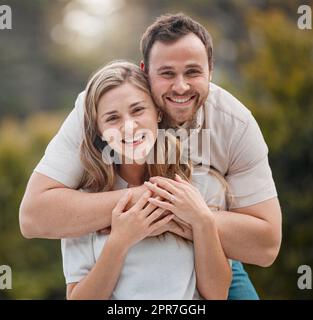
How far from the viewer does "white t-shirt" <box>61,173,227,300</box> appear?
1.59 m

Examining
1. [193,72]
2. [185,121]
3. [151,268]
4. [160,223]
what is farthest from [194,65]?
[151,268]

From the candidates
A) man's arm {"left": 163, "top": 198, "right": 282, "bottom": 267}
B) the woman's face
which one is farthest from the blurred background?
the woman's face

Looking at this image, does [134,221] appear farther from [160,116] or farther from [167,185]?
[160,116]

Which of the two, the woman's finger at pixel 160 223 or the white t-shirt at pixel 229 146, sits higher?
the white t-shirt at pixel 229 146

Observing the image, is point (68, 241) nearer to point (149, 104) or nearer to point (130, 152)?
point (130, 152)

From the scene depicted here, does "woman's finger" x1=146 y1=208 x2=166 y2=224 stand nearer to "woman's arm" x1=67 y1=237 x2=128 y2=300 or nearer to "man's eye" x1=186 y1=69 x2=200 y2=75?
"woman's arm" x1=67 y1=237 x2=128 y2=300

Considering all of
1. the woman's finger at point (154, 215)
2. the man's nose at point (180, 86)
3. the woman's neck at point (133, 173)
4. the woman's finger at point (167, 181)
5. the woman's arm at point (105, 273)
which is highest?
the man's nose at point (180, 86)

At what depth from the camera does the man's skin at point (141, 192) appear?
1.57m

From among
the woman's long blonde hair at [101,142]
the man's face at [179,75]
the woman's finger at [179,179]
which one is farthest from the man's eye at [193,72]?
the woman's finger at [179,179]

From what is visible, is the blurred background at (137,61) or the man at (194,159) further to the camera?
the blurred background at (137,61)

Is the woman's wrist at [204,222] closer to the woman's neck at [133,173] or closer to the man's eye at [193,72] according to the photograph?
the woman's neck at [133,173]

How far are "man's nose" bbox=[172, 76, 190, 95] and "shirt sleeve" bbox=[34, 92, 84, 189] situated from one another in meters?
0.22

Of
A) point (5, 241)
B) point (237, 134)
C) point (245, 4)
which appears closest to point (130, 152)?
point (237, 134)

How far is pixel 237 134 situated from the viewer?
162 cm
